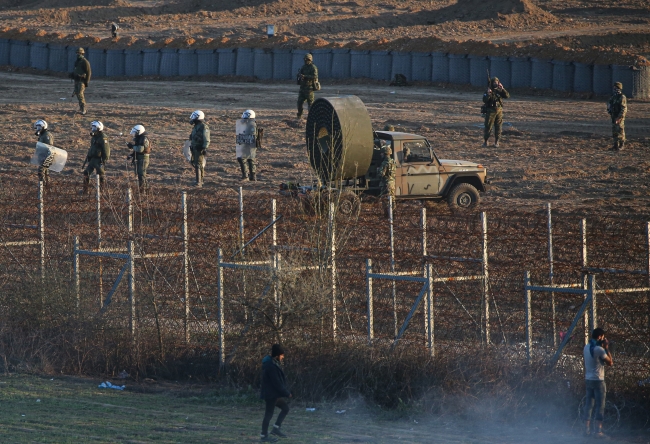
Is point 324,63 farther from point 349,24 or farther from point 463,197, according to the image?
point 463,197

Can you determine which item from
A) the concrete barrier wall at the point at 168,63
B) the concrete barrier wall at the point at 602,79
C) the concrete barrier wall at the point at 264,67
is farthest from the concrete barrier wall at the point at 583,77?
the concrete barrier wall at the point at 168,63

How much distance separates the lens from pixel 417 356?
34.9 feet

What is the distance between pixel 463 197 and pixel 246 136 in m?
4.74

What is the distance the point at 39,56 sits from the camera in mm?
43688

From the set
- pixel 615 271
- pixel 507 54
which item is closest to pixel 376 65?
pixel 507 54

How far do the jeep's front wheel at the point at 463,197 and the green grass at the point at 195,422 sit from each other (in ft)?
29.4

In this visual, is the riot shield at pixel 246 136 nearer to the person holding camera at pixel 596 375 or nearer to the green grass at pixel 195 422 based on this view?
the green grass at pixel 195 422

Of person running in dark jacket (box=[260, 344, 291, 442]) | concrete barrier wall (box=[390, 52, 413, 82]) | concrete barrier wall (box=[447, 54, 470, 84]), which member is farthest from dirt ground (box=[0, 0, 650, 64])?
person running in dark jacket (box=[260, 344, 291, 442])

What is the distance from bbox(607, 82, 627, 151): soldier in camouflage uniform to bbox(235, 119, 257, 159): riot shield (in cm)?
883

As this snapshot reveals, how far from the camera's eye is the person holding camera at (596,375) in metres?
9.36

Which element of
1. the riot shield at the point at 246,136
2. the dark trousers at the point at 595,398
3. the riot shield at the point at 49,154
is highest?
the riot shield at the point at 246,136

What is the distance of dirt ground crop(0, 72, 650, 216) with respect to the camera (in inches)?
899

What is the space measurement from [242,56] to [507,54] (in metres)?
10.0

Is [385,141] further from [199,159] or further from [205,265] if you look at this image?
[205,265]
